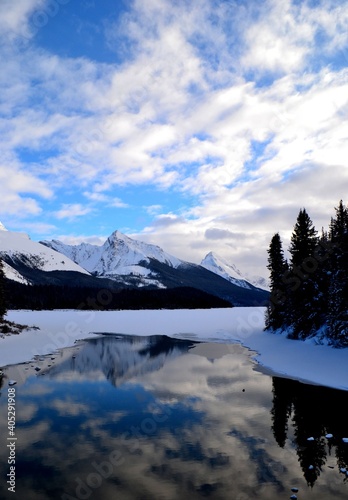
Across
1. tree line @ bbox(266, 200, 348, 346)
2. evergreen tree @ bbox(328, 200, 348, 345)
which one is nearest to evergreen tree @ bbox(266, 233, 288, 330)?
tree line @ bbox(266, 200, 348, 346)

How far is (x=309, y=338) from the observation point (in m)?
40.0

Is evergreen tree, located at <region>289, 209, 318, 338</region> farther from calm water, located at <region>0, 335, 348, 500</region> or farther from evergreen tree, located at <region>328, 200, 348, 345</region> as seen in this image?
calm water, located at <region>0, 335, 348, 500</region>

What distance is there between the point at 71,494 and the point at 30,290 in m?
159

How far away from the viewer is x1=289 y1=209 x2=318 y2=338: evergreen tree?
142 feet

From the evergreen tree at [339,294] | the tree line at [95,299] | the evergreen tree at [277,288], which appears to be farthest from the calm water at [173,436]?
the tree line at [95,299]

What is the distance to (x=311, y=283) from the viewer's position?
4481cm

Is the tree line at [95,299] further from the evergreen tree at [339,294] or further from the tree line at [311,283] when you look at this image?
the evergreen tree at [339,294]

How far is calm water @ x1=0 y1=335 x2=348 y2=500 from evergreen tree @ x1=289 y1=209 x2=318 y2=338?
19.1 m

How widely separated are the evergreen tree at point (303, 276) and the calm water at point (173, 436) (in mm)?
19072

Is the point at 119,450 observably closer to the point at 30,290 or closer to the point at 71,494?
the point at 71,494

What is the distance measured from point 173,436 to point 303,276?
37486mm

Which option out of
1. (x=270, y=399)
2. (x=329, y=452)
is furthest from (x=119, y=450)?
(x=270, y=399)

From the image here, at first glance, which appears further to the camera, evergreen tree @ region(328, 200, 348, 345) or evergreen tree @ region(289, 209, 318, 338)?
evergreen tree @ region(289, 209, 318, 338)

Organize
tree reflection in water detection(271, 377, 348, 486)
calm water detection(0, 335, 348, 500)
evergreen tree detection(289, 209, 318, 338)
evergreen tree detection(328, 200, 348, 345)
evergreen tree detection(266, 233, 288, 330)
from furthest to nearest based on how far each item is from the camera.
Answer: evergreen tree detection(266, 233, 288, 330) → evergreen tree detection(289, 209, 318, 338) → evergreen tree detection(328, 200, 348, 345) → tree reflection in water detection(271, 377, 348, 486) → calm water detection(0, 335, 348, 500)
